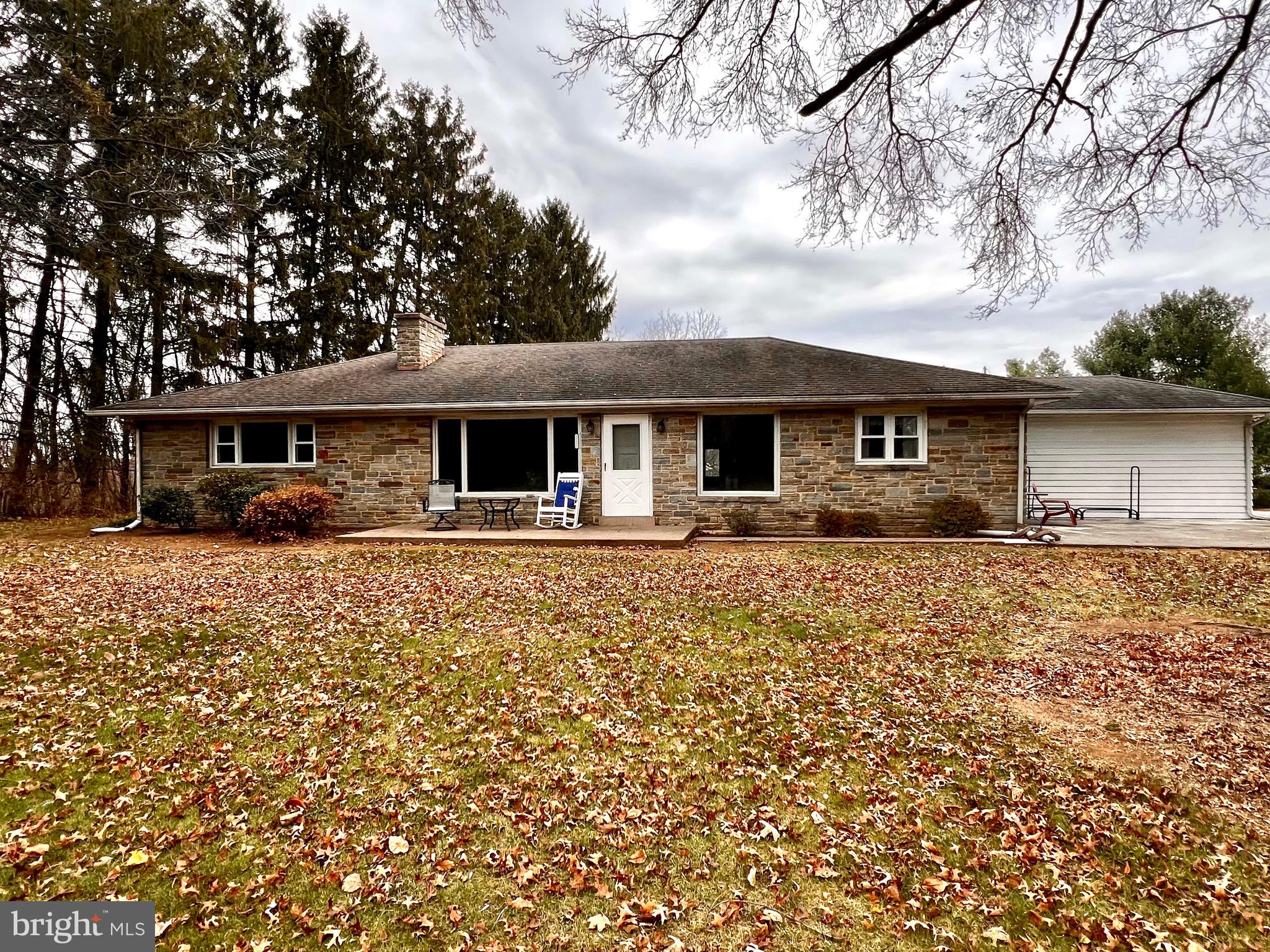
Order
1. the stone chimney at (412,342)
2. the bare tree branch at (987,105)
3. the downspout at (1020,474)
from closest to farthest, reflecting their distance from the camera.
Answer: the bare tree branch at (987,105) < the downspout at (1020,474) < the stone chimney at (412,342)

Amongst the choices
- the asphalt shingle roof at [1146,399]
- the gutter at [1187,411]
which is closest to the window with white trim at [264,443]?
the asphalt shingle roof at [1146,399]

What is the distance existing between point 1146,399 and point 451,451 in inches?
621

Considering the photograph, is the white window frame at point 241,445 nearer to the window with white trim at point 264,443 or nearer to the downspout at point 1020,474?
the window with white trim at point 264,443

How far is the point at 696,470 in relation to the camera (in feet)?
38.1

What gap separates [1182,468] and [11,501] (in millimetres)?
27039

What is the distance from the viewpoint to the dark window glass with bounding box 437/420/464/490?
1217 cm

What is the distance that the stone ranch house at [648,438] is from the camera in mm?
11078

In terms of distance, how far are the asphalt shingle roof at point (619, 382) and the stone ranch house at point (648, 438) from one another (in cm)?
6

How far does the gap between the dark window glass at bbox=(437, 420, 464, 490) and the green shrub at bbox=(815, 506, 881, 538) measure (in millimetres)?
7301

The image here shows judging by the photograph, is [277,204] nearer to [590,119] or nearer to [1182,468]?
[590,119]

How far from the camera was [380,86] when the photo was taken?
69.1 ft

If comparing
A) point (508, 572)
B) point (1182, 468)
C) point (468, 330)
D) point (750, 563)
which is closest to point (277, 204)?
point (468, 330)

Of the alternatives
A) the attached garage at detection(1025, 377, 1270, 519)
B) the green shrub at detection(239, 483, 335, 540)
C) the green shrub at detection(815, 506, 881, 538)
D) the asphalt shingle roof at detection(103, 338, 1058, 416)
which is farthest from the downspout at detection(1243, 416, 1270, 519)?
the green shrub at detection(239, 483, 335, 540)

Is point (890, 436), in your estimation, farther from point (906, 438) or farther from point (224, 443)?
point (224, 443)
